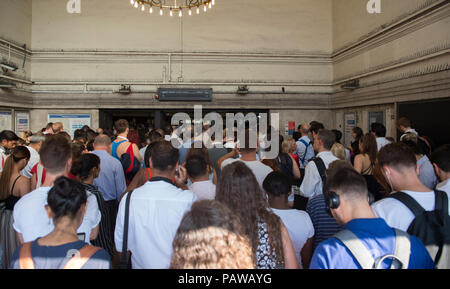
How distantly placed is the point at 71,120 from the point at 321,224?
9.26m

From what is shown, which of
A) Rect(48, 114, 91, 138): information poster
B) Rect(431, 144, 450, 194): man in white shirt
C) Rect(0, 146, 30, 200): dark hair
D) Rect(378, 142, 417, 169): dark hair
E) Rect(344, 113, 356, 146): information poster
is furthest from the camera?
Rect(48, 114, 91, 138): information poster

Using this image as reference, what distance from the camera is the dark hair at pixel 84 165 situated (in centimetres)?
273

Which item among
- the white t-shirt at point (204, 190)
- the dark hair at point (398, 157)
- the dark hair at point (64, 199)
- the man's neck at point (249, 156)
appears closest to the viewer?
the dark hair at point (64, 199)

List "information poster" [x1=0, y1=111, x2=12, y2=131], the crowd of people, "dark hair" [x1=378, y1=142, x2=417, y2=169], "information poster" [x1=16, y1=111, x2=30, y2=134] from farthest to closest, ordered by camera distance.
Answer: "information poster" [x1=16, y1=111, x2=30, y2=134]
"information poster" [x1=0, y1=111, x2=12, y2=131]
"dark hair" [x1=378, y1=142, x2=417, y2=169]
the crowd of people

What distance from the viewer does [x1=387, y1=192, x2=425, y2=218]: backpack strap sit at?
1828mm

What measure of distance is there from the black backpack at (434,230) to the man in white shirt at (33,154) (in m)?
4.24

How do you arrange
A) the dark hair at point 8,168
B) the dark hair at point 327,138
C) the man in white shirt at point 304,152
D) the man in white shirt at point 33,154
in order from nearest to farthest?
the dark hair at point 8,168 → the dark hair at point 327,138 → the man in white shirt at point 33,154 → the man in white shirt at point 304,152

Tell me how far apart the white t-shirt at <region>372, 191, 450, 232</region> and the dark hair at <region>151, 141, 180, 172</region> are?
56.2 inches

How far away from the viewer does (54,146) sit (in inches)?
86.1

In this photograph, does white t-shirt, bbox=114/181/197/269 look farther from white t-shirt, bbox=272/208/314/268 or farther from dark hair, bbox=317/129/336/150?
dark hair, bbox=317/129/336/150

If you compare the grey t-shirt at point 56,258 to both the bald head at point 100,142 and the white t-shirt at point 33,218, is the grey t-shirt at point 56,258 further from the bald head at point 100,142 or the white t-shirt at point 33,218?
the bald head at point 100,142

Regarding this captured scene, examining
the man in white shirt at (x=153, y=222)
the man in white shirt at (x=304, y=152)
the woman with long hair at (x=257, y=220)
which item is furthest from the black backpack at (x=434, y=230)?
the man in white shirt at (x=304, y=152)

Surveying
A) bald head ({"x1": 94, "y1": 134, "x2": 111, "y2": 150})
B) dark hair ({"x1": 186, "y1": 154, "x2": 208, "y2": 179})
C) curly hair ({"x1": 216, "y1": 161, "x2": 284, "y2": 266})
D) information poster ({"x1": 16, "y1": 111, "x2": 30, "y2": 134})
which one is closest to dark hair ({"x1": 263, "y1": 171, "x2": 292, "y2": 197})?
curly hair ({"x1": 216, "y1": 161, "x2": 284, "y2": 266})
